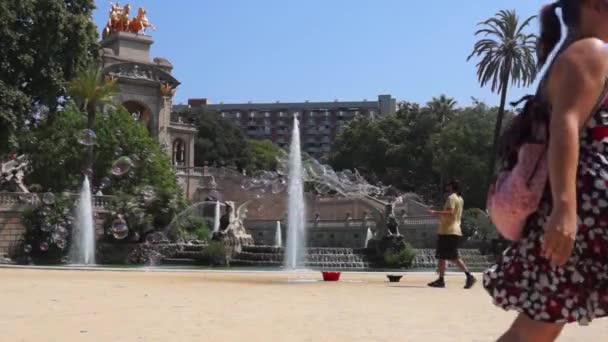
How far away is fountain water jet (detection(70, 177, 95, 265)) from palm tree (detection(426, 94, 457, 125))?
52.4m

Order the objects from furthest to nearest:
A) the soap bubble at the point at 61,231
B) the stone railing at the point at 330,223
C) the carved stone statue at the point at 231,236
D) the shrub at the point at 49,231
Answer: the stone railing at the point at 330,223 < the shrub at the point at 49,231 < the carved stone statue at the point at 231,236 < the soap bubble at the point at 61,231

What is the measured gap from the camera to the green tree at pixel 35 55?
93.1 feet

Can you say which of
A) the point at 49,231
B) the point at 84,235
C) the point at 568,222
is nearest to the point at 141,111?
the point at 84,235

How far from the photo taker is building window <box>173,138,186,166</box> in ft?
280

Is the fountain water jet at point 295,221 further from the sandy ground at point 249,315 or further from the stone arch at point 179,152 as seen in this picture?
the stone arch at point 179,152

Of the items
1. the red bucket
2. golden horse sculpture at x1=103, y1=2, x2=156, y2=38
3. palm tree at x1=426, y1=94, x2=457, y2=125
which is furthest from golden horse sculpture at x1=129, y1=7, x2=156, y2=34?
the red bucket

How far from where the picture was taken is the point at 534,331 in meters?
3.16

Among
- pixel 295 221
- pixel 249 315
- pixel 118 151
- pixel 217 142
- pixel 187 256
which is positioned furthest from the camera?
pixel 217 142

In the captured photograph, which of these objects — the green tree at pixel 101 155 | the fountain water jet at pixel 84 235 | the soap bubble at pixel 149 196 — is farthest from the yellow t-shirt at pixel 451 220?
the green tree at pixel 101 155

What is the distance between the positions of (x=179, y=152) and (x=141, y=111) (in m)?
8.13

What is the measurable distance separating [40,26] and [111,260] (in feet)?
29.7

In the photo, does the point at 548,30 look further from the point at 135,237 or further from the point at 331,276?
the point at 135,237

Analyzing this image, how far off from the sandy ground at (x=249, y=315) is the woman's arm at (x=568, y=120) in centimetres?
368

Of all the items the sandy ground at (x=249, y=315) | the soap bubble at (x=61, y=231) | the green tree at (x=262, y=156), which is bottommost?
the sandy ground at (x=249, y=315)
